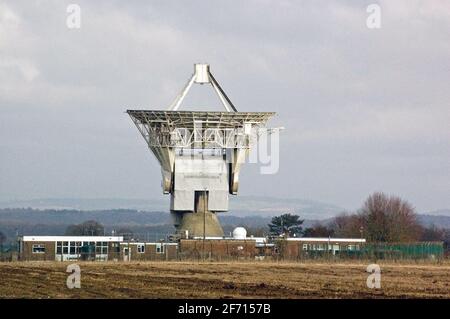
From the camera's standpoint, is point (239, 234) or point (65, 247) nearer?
point (65, 247)

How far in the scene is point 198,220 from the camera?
99.1 meters

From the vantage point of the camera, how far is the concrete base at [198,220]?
97688mm

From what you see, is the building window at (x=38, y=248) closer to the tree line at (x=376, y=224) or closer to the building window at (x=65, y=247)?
the building window at (x=65, y=247)

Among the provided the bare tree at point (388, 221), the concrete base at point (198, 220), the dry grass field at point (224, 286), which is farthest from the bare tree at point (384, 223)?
the dry grass field at point (224, 286)

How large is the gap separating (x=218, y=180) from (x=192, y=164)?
278cm

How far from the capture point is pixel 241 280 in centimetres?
5197

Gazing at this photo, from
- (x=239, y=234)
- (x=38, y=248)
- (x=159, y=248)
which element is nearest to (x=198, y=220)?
(x=159, y=248)

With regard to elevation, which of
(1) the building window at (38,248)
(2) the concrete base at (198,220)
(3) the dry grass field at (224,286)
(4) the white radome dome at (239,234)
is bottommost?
(3) the dry grass field at (224,286)

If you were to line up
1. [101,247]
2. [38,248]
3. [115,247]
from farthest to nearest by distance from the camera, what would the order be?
[101,247]
[115,247]
[38,248]

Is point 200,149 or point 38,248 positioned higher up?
point 200,149

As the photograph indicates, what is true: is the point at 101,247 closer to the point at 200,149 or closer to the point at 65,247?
the point at 65,247

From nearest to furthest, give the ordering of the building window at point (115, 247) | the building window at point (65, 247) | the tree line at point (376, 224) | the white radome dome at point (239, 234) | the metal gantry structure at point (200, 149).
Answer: the metal gantry structure at point (200, 149)
the building window at point (115, 247)
the building window at point (65, 247)
the white radome dome at point (239, 234)
the tree line at point (376, 224)

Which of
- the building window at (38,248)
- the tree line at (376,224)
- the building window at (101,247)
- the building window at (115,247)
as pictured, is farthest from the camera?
the tree line at (376,224)
